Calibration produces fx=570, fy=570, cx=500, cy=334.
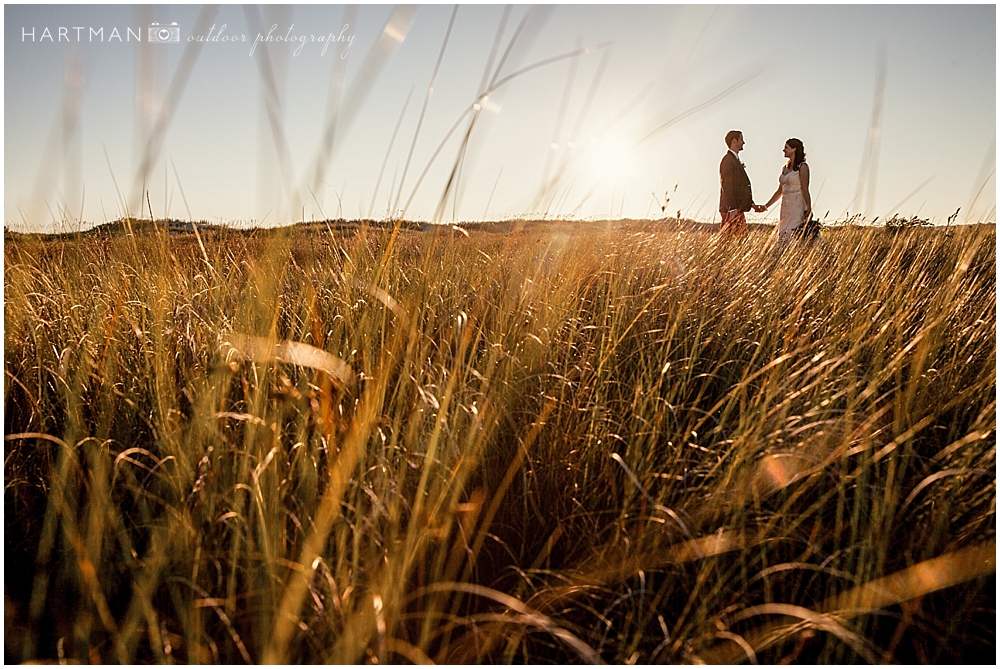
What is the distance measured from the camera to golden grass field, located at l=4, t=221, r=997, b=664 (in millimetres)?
915

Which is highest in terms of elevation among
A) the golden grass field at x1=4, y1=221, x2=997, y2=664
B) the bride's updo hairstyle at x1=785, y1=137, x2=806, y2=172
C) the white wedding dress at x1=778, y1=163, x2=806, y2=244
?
the bride's updo hairstyle at x1=785, y1=137, x2=806, y2=172

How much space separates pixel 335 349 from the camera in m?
1.39

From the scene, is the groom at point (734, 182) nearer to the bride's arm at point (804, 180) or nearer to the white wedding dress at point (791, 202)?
the white wedding dress at point (791, 202)

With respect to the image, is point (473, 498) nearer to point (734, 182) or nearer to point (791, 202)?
point (791, 202)

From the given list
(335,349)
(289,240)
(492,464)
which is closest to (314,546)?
(492,464)

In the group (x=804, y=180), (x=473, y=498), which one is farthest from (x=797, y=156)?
(x=473, y=498)

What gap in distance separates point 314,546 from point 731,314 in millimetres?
1463

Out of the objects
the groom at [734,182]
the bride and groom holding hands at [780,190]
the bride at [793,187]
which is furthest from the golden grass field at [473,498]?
the groom at [734,182]

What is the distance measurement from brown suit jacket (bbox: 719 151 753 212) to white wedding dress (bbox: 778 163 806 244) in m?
0.45

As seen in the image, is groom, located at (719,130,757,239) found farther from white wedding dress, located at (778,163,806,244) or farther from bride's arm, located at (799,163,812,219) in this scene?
bride's arm, located at (799,163,812,219)

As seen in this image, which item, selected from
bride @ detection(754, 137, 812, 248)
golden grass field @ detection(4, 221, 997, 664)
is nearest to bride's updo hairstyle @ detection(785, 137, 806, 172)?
bride @ detection(754, 137, 812, 248)

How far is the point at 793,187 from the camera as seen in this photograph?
567 centimetres

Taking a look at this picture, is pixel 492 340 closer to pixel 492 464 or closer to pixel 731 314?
pixel 492 464

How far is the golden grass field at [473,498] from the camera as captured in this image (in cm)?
92
